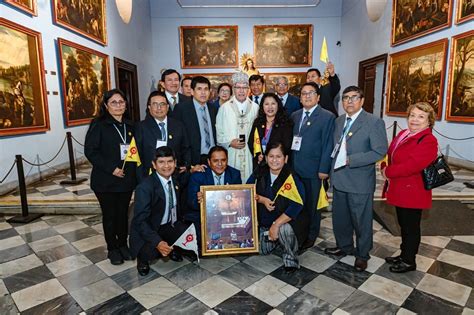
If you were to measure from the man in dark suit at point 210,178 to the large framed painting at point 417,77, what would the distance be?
23.0 feet

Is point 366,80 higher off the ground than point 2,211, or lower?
higher

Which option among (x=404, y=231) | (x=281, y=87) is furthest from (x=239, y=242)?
(x=281, y=87)

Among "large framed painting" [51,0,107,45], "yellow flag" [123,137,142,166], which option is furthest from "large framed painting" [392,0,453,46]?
"large framed painting" [51,0,107,45]

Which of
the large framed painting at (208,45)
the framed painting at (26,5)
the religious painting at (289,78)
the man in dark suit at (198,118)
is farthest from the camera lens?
the religious painting at (289,78)

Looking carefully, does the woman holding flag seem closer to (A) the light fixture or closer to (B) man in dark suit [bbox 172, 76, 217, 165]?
(B) man in dark suit [bbox 172, 76, 217, 165]

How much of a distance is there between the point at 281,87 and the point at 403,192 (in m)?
2.48

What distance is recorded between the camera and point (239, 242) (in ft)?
10.5

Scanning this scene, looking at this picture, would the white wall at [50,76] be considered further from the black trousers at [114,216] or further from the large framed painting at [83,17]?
the black trousers at [114,216]

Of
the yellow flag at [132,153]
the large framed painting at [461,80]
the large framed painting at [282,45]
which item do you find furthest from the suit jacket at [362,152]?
the large framed painting at [282,45]

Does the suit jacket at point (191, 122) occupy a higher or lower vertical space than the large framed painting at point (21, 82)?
lower

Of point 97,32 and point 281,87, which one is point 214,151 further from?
point 97,32

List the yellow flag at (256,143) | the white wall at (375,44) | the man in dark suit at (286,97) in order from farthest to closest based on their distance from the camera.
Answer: the white wall at (375,44)
the man in dark suit at (286,97)
the yellow flag at (256,143)

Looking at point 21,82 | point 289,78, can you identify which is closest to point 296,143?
point 21,82

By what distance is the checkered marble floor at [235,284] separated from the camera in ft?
8.16
